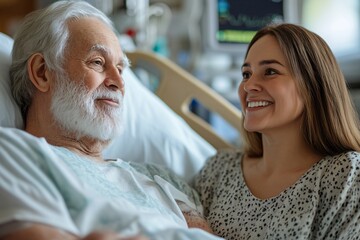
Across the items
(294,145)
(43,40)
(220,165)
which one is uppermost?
(43,40)

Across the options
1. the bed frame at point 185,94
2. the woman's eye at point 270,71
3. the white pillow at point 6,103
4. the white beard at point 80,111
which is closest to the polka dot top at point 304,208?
the woman's eye at point 270,71

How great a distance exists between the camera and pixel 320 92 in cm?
139

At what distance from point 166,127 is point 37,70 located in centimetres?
51

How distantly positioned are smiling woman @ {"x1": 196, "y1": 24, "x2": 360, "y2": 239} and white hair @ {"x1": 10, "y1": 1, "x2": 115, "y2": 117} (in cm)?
49

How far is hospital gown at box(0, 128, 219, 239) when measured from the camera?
3.24ft

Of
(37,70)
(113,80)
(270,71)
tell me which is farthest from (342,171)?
(37,70)

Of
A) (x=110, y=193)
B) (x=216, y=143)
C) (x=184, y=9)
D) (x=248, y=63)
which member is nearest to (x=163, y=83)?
(x=216, y=143)

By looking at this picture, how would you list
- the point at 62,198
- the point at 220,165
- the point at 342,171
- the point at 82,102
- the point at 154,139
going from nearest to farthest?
the point at 62,198 → the point at 342,171 → the point at 82,102 → the point at 220,165 → the point at 154,139

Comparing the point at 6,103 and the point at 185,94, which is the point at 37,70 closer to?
the point at 6,103

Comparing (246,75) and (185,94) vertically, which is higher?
(246,75)

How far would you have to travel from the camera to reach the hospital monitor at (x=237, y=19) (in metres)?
3.15

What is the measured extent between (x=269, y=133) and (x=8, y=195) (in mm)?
720

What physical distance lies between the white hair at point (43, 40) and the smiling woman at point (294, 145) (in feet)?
1.62

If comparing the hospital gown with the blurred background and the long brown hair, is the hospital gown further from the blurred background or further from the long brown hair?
the blurred background
